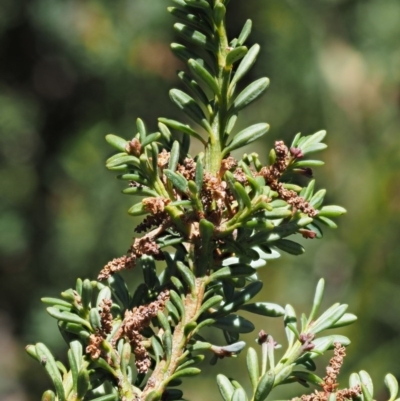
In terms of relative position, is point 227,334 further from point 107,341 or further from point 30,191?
point 30,191

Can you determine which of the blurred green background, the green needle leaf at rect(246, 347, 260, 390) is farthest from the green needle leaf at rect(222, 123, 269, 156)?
the blurred green background

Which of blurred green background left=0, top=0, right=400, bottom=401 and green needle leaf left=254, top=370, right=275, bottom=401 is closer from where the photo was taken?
green needle leaf left=254, top=370, right=275, bottom=401

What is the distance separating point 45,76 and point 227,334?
284 cm

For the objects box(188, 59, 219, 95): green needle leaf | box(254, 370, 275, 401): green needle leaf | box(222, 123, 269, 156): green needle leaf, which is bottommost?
box(254, 370, 275, 401): green needle leaf

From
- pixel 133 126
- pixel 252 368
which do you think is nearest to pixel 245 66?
pixel 252 368

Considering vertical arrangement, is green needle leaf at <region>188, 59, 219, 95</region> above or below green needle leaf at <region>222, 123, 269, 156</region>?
above

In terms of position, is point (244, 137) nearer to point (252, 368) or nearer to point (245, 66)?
point (245, 66)

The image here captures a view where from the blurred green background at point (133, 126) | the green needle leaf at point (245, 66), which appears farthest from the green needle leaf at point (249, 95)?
the blurred green background at point (133, 126)

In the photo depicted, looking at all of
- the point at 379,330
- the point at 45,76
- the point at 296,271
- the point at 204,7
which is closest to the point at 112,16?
the point at 45,76

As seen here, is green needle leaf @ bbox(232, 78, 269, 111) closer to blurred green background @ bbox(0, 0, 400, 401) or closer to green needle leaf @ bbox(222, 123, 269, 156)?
green needle leaf @ bbox(222, 123, 269, 156)

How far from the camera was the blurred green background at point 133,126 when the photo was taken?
2.47 meters

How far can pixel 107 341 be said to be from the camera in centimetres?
52

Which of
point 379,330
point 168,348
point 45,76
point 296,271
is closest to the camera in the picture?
point 168,348

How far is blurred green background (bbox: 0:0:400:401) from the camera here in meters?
2.47
